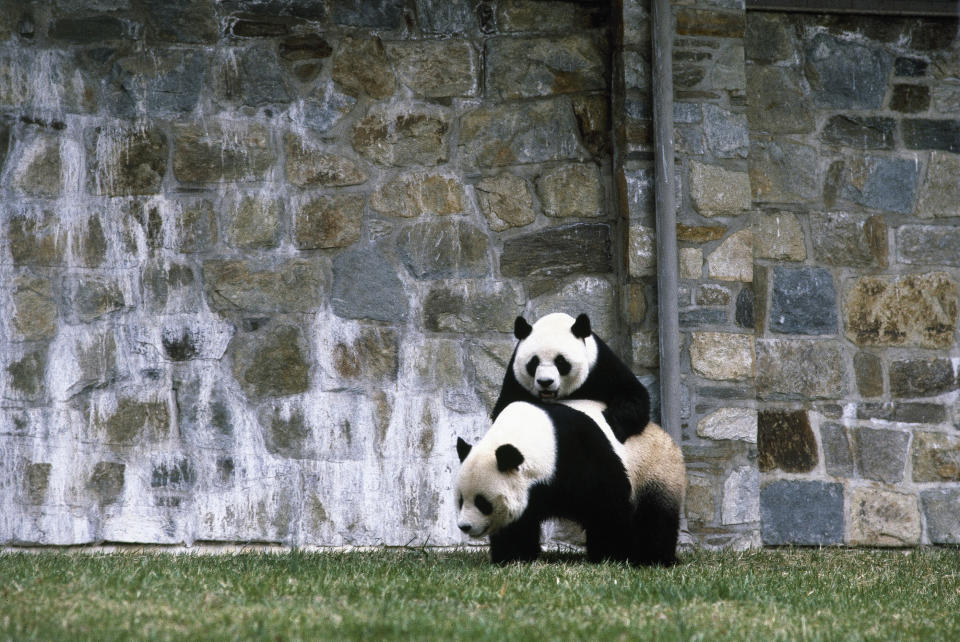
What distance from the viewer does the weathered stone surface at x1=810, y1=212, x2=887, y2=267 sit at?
21.6 ft

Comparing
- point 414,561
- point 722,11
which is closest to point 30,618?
point 414,561

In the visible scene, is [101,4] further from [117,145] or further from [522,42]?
[522,42]

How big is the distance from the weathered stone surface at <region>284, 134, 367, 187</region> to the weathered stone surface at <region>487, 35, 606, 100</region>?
96 centimetres

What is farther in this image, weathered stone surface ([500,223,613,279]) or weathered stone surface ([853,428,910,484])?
weathered stone surface ([853,428,910,484])

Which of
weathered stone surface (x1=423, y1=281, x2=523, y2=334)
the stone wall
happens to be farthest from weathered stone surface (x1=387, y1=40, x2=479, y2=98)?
weathered stone surface (x1=423, y1=281, x2=523, y2=334)

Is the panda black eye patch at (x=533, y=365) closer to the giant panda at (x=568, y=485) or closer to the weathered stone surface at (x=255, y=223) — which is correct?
the giant panda at (x=568, y=485)

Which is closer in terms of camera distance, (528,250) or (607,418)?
(607,418)

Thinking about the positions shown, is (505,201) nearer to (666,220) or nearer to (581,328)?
(666,220)

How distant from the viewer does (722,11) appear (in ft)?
20.2

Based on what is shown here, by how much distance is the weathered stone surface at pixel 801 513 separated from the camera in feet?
20.7

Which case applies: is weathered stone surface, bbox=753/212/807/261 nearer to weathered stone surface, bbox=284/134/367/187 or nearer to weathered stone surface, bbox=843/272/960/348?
weathered stone surface, bbox=843/272/960/348

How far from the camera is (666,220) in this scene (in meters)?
5.94

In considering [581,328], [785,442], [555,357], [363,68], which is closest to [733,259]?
[785,442]

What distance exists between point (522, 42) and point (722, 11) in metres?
1.12
